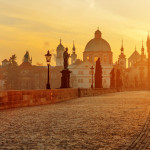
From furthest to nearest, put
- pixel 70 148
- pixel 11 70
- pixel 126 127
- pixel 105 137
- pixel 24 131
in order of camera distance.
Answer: pixel 11 70 < pixel 126 127 < pixel 24 131 < pixel 105 137 < pixel 70 148

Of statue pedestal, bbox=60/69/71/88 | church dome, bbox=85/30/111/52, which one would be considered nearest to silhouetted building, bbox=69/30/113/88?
church dome, bbox=85/30/111/52

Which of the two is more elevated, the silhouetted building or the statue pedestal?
the silhouetted building

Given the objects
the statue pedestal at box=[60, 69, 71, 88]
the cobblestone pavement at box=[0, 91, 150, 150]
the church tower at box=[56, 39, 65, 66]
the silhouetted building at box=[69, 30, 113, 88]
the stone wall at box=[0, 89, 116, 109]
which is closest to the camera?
the cobblestone pavement at box=[0, 91, 150, 150]

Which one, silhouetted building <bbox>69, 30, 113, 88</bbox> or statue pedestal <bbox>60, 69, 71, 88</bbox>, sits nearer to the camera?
statue pedestal <bbox>60, 69, 71, 88</bbox>

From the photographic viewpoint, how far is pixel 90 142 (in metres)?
7.63

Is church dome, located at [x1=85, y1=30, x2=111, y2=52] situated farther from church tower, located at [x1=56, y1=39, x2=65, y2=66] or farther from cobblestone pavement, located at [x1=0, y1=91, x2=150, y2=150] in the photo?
cobblestone pavement, located at [x1=0, y1=91, x2=150, y2=150]

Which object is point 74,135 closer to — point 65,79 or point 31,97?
point 31,97

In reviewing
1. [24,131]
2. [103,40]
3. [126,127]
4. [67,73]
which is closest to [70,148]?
[24,131]

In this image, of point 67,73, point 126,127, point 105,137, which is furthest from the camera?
point 67,73

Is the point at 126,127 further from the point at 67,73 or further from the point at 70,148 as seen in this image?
the point at 67,73

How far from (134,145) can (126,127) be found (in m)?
2.87

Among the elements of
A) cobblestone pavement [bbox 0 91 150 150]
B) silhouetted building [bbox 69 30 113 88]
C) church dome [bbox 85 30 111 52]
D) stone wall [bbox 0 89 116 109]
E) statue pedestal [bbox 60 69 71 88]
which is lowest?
cobblestone pavement [bbox 0 91 150 150]

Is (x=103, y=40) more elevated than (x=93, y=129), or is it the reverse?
(x=103, y=40)

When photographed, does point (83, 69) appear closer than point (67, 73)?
No
